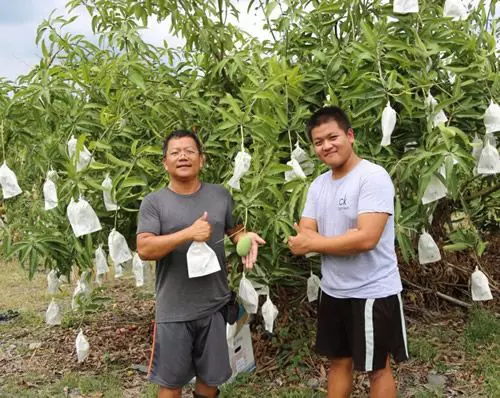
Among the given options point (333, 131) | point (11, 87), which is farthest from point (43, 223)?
point (333, 131)

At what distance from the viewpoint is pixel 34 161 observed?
2.81 m

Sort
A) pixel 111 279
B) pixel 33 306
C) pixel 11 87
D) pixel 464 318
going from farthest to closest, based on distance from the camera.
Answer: pixel 111 279
pixel 33 306
pixel 464 318
pixel 11 87

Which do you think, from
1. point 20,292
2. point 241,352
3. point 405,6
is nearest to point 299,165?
point 405,6

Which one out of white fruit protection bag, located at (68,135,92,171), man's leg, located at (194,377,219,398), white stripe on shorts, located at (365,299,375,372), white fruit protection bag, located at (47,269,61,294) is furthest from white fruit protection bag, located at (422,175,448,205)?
white fruit protection bag, located at (47,269,61,294)

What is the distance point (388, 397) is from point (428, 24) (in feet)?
4.99

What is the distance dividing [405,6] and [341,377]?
4.87ft

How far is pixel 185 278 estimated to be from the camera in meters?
2.22

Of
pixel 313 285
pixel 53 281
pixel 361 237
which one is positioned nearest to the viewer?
pixel 361 237

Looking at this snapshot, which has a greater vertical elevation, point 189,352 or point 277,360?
point 189,352

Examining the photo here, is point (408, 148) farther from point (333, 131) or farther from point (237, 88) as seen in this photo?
point (237, 88)

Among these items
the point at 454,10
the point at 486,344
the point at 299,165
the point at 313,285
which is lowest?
the point at 486,344

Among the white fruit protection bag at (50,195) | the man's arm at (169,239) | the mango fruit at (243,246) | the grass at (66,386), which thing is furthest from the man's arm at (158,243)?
→ the grass at (66,386)

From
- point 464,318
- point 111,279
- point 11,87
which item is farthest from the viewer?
point 111,279

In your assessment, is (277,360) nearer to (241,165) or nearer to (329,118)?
(241,165)
